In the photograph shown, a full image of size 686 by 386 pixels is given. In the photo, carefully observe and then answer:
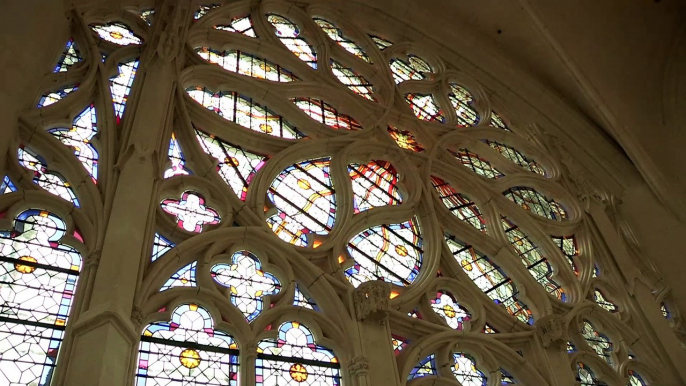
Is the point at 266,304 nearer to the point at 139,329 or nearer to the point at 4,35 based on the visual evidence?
the point at 139,329

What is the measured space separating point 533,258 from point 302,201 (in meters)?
2.92

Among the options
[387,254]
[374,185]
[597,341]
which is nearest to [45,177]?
[387,254]

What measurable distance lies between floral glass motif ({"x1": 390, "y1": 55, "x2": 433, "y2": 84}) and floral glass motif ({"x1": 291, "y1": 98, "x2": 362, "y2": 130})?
1.58 metres

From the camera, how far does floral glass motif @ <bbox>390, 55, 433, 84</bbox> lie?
11.1 meters

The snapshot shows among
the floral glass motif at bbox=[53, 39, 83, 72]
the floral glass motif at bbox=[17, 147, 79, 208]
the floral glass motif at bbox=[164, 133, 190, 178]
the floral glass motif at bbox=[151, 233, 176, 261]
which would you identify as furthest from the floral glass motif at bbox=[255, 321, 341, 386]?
the floral glass motif at bbox=[53, 39, 83, 72]

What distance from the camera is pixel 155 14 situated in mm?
8875

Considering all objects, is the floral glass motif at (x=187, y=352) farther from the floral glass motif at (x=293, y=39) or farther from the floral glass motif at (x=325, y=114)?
the floral glass motif at (x=293, y=39)

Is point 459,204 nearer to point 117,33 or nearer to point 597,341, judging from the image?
point 597,341

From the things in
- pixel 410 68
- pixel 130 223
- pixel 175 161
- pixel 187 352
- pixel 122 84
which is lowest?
pixel 187 352

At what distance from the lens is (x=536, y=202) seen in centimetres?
1018

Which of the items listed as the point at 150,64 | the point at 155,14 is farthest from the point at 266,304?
the point at 155,14

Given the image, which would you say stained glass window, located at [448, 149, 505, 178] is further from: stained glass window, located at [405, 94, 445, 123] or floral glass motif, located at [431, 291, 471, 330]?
floral glass motif, located at [431, 291, 471, 330]

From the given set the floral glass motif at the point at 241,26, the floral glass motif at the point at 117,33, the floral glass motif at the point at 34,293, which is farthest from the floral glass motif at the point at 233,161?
the floral glass motif at the point at 241,26

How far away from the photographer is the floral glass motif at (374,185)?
8406 mm
